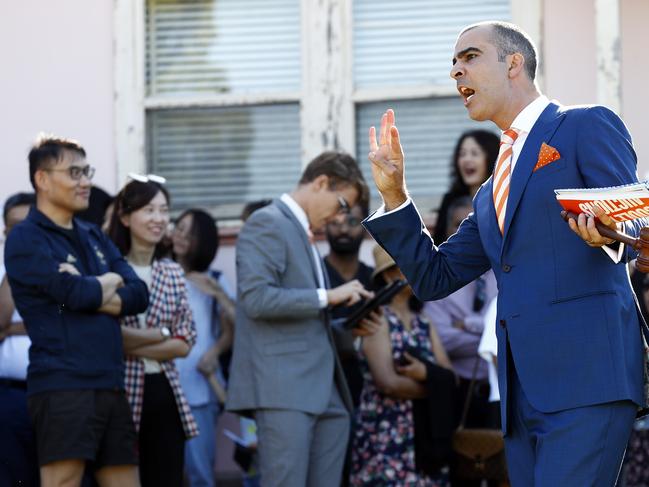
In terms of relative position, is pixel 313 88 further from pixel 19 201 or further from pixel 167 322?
pixel 167 322

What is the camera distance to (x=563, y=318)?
4.07 meters

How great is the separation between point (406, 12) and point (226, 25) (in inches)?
51.2

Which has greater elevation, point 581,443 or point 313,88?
point 313,88

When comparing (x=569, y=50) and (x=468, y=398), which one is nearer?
(x=468, y=398)

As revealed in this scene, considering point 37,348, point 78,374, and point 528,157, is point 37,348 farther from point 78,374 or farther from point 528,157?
point 528,157

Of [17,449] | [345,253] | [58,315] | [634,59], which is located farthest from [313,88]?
[17,449]

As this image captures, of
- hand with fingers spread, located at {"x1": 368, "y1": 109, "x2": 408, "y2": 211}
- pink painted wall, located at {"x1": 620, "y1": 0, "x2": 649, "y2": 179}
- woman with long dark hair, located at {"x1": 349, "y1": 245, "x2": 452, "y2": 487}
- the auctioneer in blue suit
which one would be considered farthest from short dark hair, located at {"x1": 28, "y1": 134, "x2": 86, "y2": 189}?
pink painted wall, located at {"x1": 620, "y1": 0, "x2": 649, "y2": 179}

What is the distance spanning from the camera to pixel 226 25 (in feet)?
31.1

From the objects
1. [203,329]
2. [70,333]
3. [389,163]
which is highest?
[389,163]

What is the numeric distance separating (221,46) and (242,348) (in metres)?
3.30

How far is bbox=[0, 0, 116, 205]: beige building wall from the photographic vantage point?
30.1 ft

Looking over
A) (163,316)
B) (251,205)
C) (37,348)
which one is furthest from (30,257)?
(251,205)

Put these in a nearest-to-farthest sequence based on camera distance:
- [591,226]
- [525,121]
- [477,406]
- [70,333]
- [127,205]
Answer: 1. [591,226]
2. [525,121]
3. [70,333]
4. [127,205]
5. [477,406]

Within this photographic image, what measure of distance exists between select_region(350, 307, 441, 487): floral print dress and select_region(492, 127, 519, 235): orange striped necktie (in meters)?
3.16
